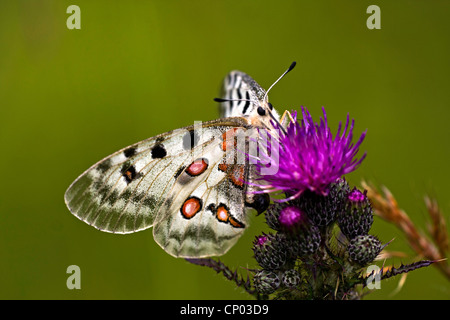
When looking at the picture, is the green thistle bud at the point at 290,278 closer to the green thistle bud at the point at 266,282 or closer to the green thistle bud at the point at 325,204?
the green thistle bud at the point at 266,282

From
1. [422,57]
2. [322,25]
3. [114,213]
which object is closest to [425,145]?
[422,57]

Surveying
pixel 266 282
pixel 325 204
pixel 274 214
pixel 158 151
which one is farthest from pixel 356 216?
pixel 158 151

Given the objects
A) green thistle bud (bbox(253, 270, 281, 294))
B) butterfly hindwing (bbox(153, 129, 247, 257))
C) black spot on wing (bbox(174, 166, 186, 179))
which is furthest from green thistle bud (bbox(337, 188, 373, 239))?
black spot on wing (bbox(174, 166, 186, 179))

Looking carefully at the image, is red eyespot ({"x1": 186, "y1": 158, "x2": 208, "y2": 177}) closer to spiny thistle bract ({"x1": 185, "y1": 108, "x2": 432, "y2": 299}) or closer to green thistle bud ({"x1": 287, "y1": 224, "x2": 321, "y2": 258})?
spiny thistle bract ({"x1": 185, "y1": 108, "x2": 432, "y2": 299})

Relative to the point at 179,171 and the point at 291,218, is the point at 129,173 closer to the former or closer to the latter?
the point at 179,171

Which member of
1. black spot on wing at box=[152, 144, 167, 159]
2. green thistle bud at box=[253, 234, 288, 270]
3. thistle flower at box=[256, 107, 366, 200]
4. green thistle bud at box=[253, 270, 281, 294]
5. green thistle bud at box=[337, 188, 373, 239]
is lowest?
green thistle bud at box=[253, 270, 281, 294]

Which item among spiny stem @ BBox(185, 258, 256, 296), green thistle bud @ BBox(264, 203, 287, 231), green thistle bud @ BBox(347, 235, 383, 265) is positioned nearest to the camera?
green thistle bud @ BBox(347, 235, 383, 265)

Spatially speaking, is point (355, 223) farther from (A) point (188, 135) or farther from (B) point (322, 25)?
(B) point (322, 25)
